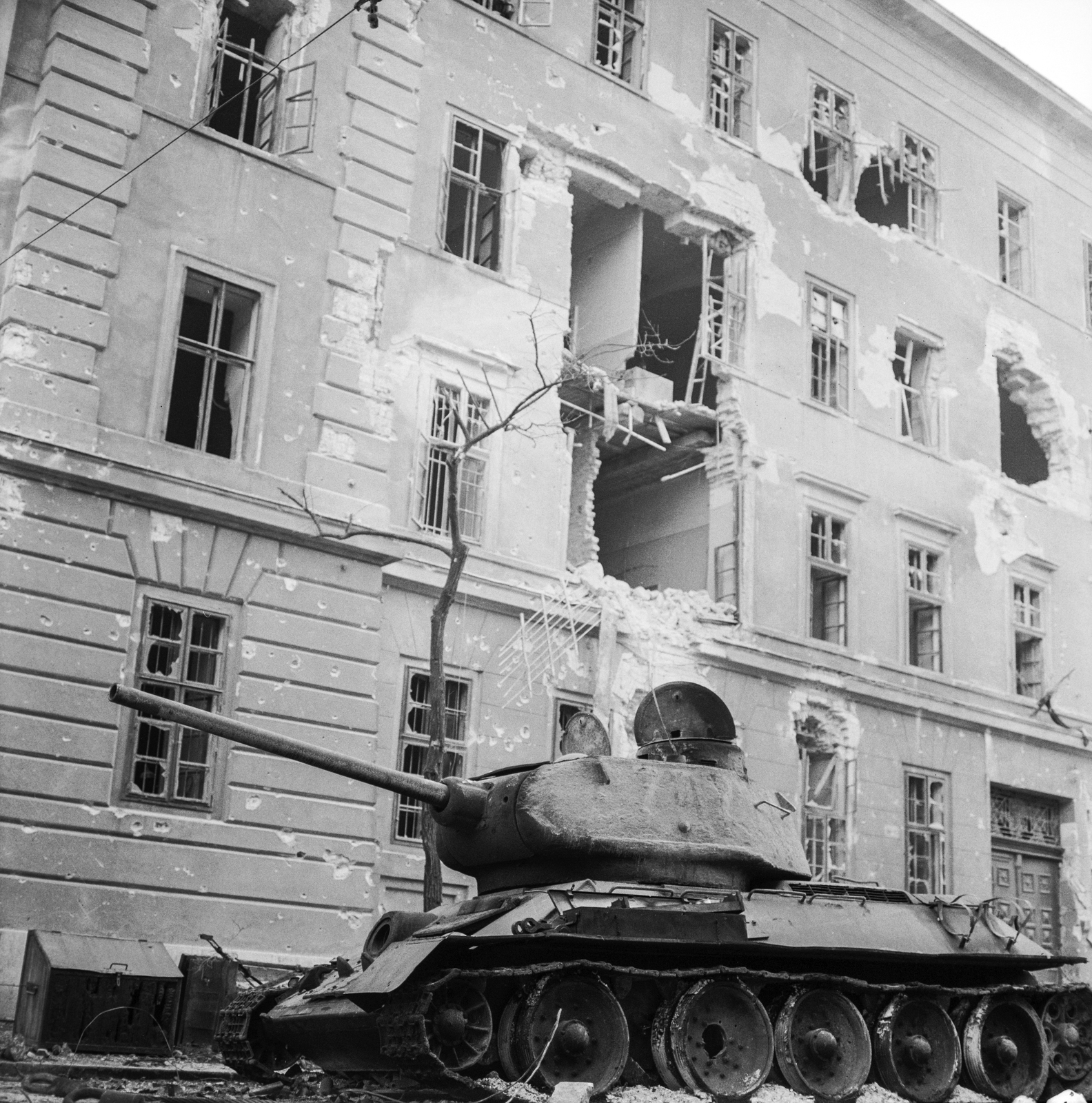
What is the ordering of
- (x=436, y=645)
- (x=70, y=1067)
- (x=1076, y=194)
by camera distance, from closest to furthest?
(x=70, y=1067) → (x=436, y=645) → (x=1076, y=194)

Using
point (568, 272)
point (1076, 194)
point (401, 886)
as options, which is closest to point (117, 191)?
point (568, 272)

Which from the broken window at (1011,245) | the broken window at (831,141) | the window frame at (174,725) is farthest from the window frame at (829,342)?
the window frame at (174,725)

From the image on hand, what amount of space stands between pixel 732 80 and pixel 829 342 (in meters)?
4.34

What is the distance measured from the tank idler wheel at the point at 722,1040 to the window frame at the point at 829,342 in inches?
559

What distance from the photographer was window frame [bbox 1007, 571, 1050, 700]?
25.4m

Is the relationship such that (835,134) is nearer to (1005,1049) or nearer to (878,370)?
(878,370)

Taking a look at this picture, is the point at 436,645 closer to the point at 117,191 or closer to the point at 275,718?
the point at 275,718

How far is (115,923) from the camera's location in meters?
14.5

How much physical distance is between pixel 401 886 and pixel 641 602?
17.9 ft

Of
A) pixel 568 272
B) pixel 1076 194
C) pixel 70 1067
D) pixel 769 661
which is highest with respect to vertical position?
pixel 1076 194

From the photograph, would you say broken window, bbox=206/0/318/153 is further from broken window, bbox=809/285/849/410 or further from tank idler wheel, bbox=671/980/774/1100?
tank idler wheel, bbox=671/980/774/1100

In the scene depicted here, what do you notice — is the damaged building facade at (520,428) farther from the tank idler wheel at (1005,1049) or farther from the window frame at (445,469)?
the tank idler wheel at (1005,1049)

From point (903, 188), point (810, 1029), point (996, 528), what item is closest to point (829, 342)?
point (996, 528)

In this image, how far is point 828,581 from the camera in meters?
23.4
